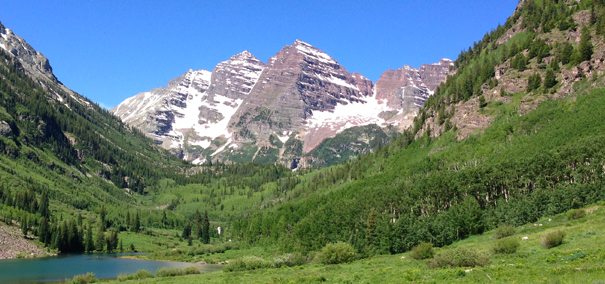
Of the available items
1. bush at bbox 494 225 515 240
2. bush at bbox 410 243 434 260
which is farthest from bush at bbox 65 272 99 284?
bush at bbox 494 225 515 240

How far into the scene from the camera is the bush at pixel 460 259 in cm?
5009

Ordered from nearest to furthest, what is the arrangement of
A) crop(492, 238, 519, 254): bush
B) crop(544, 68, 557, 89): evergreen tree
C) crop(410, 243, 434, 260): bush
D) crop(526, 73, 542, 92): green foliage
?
1. crop(492, 238, 519, 254): bush
2. crop(410, 243, 434, 260): bush
3. crop(544, 68, 557, 89): evergreen tree
4. crop(526, 73, 542, 92): green foliage

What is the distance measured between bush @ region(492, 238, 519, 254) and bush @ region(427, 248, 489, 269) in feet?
36.5

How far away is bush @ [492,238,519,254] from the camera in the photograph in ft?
198

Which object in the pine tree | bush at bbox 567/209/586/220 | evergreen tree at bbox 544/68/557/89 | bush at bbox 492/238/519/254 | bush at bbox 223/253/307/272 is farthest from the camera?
evergreen tree at bbox 544/68/557/89

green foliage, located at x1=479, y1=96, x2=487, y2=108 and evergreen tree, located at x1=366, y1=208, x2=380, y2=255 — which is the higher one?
green foliage, located at x1=479, y1=96, x2=487, y2=108

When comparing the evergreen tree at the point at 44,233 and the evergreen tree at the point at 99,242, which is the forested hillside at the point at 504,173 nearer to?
the evergreen tree at the point at 99,242

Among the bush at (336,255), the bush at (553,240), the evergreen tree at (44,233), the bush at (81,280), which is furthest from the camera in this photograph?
the evergreen tree at (44,233)

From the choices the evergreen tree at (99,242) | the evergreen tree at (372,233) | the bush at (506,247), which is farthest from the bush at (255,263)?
the evergreen tree at (99,242)

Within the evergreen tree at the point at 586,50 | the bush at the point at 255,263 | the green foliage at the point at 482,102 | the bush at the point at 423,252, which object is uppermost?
the evergreen tree at the point at 586,50

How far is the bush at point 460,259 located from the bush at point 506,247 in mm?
11118

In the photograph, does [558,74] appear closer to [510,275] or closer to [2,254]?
[510,275]

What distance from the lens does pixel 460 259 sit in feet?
165

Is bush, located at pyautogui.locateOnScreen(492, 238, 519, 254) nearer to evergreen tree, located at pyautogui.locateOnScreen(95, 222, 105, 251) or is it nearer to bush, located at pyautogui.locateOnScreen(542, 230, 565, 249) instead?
bush, located at pyautogui.locateOnScreen(542, 230, 565, 249)
